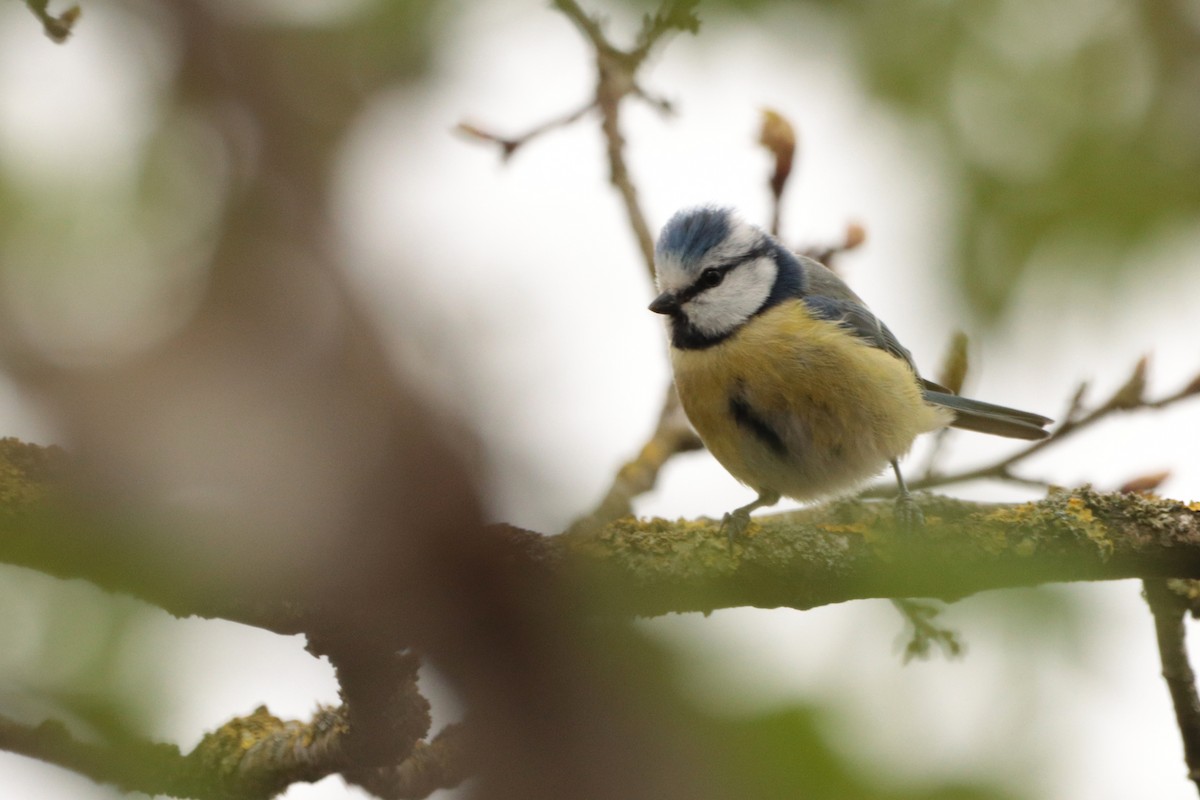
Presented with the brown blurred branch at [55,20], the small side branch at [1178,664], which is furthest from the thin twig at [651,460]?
the brown blurred branch at [55,20]

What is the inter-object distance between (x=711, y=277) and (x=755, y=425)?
1.68 ft

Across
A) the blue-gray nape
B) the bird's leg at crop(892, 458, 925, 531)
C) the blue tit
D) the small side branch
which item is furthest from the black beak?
the small side branch

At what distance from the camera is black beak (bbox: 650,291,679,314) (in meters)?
3.20

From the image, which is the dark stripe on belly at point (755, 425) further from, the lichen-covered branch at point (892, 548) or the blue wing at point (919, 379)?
the lichen-covered branch at point (892, 548)

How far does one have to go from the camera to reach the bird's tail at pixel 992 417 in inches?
129

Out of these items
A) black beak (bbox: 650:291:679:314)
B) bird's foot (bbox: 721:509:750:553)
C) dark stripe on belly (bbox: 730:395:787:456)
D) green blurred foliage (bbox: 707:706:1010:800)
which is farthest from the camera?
black beak (bbox: 650:291:679:314)

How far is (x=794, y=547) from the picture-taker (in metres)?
2.08

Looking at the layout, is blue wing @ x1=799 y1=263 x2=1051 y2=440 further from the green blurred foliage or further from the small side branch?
the green blurred foliage

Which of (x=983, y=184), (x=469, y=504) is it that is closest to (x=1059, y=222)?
(x=983, y=184)

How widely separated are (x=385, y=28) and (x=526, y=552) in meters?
1.16

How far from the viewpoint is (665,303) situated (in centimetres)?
322

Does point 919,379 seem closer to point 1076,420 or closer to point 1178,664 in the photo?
point 1076,420

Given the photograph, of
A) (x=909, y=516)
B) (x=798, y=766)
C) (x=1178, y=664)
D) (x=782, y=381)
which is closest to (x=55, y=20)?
(x=798, y=766)

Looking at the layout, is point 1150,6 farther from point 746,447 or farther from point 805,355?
point 746,447
